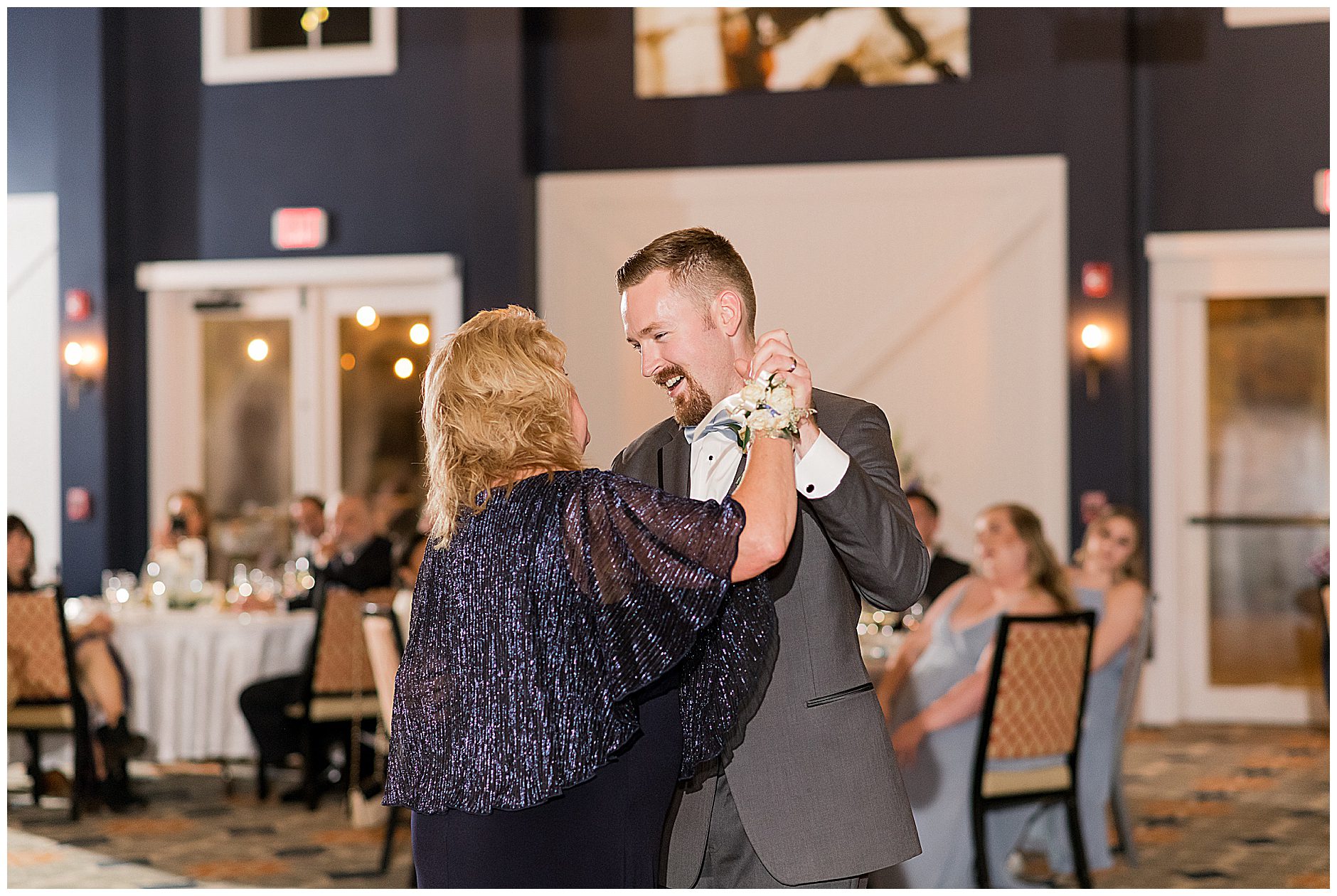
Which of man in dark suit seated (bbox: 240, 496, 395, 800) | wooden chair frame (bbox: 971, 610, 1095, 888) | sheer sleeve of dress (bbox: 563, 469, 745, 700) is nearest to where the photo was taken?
sheer sleeve of dress (bbox: 563, 469, 745, 700)

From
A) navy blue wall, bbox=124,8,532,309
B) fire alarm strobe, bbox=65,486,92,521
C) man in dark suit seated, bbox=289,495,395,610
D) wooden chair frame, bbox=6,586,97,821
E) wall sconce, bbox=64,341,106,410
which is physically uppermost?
navy blue wall, bbox=124,8,532,309

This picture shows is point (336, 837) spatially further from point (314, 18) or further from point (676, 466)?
point (314, 18)

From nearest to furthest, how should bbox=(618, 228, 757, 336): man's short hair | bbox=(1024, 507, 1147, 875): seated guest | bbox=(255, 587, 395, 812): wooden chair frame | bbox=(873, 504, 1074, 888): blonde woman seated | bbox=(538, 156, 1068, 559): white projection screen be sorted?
bbox=(618, 228, 757, 336): man's short hair
bbox=(873, 504, 1074, 888): blonde woman seated
bbox=(1024, 507, 1147, 875): seated guest
bbox=(255, 587, 395, 812): wooden chair frame
bbox=(538, 156, 1068, 559): white projection screen

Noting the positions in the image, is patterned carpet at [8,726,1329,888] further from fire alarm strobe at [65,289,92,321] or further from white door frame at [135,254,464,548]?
fire alarm strobe at [65,289,92,321]

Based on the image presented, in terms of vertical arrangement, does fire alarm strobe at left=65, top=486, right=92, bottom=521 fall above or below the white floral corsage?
below

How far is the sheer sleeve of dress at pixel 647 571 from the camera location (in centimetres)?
178

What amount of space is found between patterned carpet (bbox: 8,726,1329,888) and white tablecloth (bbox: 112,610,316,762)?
0.26m

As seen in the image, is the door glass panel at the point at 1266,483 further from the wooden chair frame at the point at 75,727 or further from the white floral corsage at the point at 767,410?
the white floral corsage at the point at 767,410

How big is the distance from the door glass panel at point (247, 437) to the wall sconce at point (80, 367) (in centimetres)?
65

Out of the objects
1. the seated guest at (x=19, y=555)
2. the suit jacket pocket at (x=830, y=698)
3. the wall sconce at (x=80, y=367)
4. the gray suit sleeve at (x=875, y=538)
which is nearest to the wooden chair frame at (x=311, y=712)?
the seated guest at (x=19, y=555)

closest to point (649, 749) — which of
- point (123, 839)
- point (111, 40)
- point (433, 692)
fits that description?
point (433, 692)

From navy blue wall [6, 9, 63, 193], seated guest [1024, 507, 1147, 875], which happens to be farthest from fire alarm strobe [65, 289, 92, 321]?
seated guest [1024, 507, 1147, 875]

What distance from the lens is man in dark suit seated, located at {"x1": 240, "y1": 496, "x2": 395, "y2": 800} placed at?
625 cm

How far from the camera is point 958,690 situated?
4.48 metres
